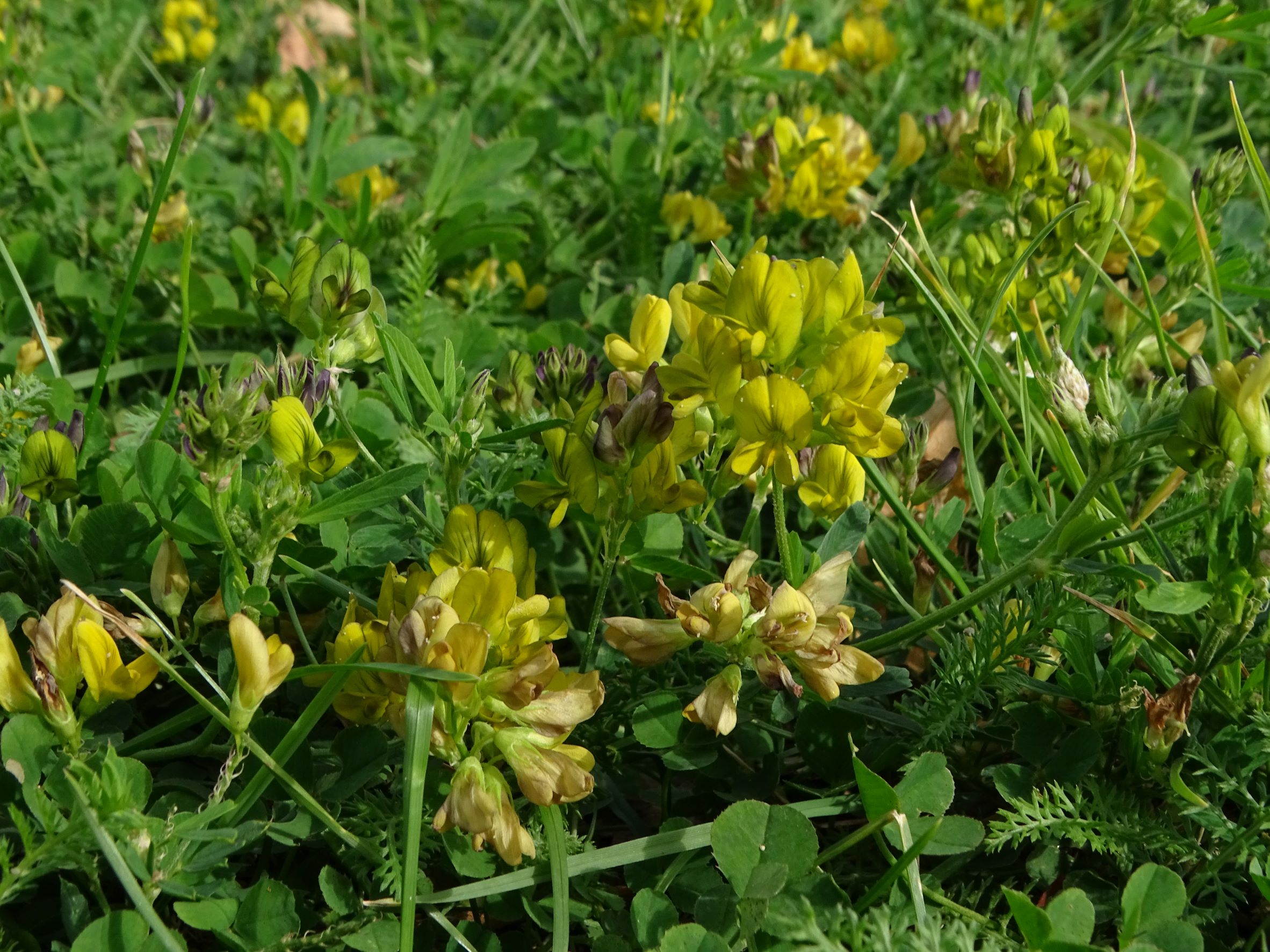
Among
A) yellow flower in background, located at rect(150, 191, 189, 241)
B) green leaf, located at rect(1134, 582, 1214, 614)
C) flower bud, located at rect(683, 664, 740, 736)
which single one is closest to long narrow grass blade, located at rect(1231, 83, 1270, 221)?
green leaf, located at rect(1134, 582, 1214, 614)

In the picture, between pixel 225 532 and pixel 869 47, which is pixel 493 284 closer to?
pixel 225 532

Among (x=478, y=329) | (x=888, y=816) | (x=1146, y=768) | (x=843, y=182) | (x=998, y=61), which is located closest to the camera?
(x=888, y=816)

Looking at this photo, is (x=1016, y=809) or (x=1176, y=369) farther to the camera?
(x=1176, y=369)

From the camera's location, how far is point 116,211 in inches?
93.8

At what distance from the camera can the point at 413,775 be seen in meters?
1.11

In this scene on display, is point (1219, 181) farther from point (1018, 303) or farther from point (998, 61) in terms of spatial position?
point (998, 61)

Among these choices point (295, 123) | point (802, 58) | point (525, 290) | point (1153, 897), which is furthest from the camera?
point (802, 58)

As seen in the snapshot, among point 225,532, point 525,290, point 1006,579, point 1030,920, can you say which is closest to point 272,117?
point 525,290

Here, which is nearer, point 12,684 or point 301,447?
point 12,684

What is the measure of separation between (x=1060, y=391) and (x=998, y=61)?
192 cm

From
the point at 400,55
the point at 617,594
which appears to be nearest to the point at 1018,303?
the point at 617,594

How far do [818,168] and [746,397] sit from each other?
3.84 feet

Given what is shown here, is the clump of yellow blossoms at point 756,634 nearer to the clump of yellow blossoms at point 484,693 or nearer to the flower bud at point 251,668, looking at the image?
the clump of yellow blossoms at point 484,693

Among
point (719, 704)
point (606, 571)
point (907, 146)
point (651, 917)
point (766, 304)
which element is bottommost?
point (651, 917)
